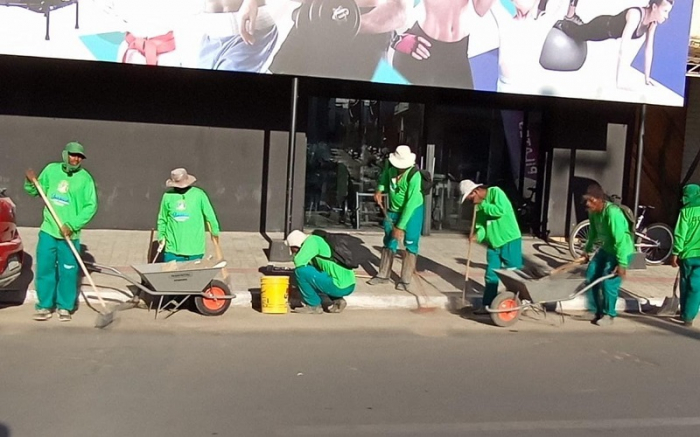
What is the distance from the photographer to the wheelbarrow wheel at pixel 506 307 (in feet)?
26.3

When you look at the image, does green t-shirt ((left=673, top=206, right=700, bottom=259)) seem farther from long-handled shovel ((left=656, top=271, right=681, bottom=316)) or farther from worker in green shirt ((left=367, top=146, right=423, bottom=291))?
worker in green shirt ((left=367, top=146, right=423, bottom=291))

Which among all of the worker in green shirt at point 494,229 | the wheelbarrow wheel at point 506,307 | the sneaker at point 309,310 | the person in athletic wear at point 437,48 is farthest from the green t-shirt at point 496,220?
the person in athletic wear at point 437,48

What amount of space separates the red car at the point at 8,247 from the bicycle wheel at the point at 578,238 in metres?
8.31

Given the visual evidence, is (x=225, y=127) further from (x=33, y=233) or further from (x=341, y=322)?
(x=341, y=322)

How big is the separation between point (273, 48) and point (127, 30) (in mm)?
1938

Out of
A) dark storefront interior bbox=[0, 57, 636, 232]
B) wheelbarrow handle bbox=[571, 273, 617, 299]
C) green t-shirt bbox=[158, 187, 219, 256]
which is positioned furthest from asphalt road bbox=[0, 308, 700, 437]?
dark storefront interior bbox=[0, 57, 636, 232]

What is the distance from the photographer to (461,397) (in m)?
5.73

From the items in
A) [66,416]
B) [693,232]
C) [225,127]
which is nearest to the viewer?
[66,416]

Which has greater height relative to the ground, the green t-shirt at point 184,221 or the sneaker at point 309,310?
the green t-shirt at point 184,221

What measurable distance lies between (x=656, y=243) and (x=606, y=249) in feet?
15.5

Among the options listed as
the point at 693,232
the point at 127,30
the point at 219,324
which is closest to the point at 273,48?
the point at 127,30

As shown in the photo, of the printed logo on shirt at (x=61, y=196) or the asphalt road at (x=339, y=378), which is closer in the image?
the asphalt road at (x=339, y=378)

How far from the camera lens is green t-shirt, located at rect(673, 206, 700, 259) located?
848cm

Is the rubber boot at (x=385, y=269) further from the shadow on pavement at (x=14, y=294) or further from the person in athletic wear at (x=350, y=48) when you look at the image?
the shadow on pavement at (x=14, y=294)
